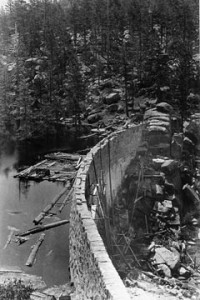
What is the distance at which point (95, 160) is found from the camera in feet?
61.6

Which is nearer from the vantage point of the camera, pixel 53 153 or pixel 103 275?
pixel 103 275

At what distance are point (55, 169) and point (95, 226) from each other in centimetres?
1803

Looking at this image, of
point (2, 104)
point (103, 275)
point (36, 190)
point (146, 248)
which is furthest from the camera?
point (2, 104)

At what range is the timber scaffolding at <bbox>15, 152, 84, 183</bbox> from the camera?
27280 mm

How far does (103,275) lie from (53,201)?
1451cm

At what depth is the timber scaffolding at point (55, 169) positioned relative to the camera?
89.5 feet

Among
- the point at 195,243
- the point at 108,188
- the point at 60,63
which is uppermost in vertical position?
the point at 60,63

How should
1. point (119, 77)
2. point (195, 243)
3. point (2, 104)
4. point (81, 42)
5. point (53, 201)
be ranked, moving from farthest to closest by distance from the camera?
1. point (81, 42)
2. point (119, 77)
3. point (2, 104)
4. point (53, 201)
5. point (195, 243)

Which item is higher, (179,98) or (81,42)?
(81,42)

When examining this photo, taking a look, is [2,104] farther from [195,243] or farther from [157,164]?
[195,243]

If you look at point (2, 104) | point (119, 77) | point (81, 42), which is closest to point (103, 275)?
point (2, 104)

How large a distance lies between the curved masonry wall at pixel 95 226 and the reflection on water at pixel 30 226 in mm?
1600

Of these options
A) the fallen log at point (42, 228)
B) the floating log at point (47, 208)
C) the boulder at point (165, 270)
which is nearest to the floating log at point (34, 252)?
the fallen log at point (42, 228)

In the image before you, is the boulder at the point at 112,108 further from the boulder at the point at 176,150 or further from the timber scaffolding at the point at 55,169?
the boulder at the point at 176,150
